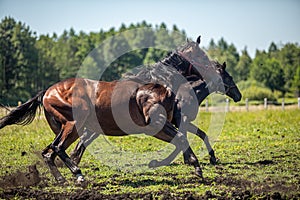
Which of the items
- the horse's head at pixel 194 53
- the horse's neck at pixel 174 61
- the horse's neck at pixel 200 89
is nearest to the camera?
the horse's neck at pixel 174 61

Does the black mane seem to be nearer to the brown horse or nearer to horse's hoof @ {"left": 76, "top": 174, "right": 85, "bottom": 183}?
the brown horse

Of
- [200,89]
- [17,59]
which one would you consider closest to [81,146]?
[200,89]

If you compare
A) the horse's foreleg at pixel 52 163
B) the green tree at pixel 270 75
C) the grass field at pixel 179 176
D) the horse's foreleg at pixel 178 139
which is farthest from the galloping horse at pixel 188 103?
the green tree at pixel 270 75

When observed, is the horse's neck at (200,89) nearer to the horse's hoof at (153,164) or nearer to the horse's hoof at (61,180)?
the horse's hoof at (153,164)

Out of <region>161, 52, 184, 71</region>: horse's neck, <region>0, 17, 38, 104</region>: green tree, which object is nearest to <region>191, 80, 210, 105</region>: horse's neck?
<region>161, 52, 184, 71</region>: horse's neck

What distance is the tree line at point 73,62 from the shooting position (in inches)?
1823

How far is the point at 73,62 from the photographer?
2486 inches

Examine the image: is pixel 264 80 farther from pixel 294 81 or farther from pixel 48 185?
pixel 48 185

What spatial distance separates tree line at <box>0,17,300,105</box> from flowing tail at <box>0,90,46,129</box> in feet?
77.2

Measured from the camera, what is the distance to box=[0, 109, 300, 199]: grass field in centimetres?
671

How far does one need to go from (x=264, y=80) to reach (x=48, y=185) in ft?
204

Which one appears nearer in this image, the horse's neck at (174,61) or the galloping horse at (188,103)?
the horse's neck at (174,61)

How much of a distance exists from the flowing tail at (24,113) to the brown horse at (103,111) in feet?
0.07

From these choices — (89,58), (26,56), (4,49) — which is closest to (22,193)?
(4,49)
